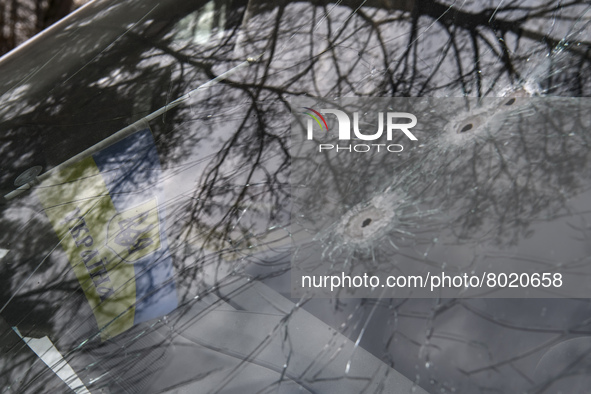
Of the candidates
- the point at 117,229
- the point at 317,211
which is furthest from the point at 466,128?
the point at 117,229

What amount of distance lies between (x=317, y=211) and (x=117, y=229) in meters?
0.43

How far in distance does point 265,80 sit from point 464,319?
2.25ft

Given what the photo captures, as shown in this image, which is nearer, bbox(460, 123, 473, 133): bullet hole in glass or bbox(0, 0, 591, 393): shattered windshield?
bbox(0, 0, 591, 393): shattered windshield

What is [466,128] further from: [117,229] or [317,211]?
[117,229]

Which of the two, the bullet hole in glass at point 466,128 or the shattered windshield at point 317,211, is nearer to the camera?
the shattered windshield at point 317,211

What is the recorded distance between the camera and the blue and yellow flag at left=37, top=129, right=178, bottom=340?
102cm

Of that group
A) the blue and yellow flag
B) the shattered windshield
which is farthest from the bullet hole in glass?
the blue and yellow flag

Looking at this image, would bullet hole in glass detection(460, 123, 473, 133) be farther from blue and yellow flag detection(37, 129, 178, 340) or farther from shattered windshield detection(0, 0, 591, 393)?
blue and yellow flag detection(37, 129, 178, 340)

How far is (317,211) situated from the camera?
3.55ft

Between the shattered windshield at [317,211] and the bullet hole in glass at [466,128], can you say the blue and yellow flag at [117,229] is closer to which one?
the shattered windshield at [317,211]

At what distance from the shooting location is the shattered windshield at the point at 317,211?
3.15 ft

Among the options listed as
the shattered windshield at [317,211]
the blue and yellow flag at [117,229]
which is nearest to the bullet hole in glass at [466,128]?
the shattered windshield at [317,211]

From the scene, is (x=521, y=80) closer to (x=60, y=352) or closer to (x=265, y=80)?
(x=265, y=80)

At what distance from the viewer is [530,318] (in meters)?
0.94
